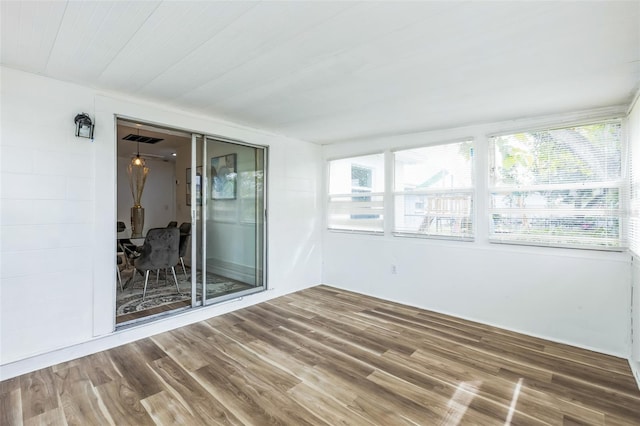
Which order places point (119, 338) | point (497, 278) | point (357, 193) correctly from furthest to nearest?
point (357, 193) < point (497, 278) < point (119, 338)

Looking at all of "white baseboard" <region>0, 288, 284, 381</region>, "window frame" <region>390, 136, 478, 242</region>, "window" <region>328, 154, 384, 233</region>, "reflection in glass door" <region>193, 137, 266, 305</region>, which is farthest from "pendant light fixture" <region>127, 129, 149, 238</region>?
"window frame" <region>390, 136, 478, 242</region>

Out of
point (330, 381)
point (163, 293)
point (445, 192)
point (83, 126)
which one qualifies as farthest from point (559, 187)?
point (163, 293)

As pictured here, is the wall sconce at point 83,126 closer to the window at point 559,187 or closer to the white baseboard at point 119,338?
the white baseboard at point 119,338

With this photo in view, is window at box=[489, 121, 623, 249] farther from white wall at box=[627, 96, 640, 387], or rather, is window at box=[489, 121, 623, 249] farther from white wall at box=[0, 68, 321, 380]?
white wall at box=[0, 68, 321, 380]

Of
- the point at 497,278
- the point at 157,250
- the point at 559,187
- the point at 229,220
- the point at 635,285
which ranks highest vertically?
the point at 559,187

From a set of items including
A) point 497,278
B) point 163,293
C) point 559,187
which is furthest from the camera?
point 163,293

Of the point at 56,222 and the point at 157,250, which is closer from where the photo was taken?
the point at 56,222

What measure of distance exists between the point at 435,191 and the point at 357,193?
127 cm

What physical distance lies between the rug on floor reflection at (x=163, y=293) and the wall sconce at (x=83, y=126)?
1973 millimetres

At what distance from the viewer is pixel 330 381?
2346 mm

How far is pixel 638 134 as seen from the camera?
2.35 meters

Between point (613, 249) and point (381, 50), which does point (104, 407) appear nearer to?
point (381, 50)

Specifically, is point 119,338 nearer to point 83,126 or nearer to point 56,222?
Result: point 56,222

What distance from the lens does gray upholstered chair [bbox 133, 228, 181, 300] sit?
3.93 meters
